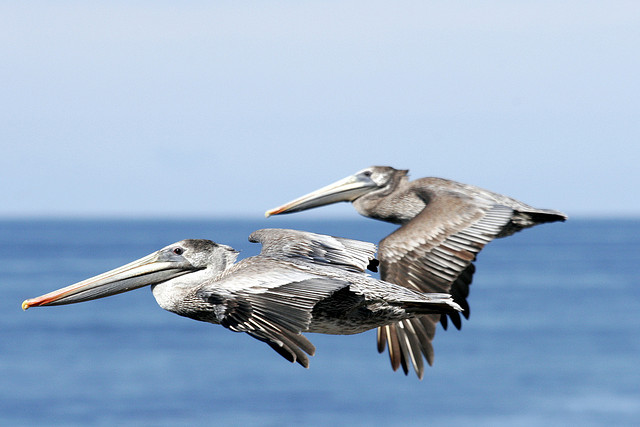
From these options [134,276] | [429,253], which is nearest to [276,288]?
[134,276]

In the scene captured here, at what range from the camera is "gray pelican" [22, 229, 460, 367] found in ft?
21.0

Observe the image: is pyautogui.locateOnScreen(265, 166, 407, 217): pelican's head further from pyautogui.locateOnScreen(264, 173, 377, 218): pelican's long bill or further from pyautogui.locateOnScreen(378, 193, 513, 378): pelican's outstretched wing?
pyautogui.locateOnScreen(378, 193, 513, 378): pelican's outstretched wing

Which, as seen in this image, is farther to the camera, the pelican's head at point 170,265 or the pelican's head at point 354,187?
the pelican's head at point 354,187

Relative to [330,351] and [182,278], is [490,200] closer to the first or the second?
[182,278]

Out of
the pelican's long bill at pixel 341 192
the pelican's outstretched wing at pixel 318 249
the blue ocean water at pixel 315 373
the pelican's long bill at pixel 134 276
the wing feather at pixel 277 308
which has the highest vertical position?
the wing feather at pixel 277 308

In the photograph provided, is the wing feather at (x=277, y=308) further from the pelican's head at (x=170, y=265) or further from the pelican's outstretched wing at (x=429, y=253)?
the pelican's outstretched wing at (x=429, y=253)

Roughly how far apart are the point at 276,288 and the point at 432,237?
3758 millimetres

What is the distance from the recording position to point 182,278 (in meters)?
7.89

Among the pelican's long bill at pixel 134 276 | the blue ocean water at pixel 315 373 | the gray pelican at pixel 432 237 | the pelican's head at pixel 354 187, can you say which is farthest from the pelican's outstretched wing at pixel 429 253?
the blue ocean water at pixel 315 373

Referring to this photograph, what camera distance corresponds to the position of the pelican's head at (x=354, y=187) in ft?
40.0

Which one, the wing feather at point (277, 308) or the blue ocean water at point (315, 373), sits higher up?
the wing feather at point (277, 308)

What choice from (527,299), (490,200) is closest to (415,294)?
(490,200)

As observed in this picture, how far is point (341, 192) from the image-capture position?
12461 mm

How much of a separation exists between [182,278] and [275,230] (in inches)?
50.7
